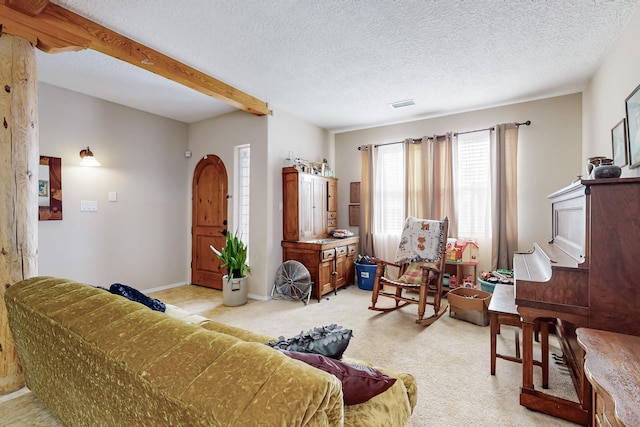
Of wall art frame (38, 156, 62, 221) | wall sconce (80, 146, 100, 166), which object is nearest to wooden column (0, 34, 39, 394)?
wall art frame (38, 156, 62, 221)

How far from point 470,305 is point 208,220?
3699 mm

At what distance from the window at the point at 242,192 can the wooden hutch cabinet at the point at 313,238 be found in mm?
571

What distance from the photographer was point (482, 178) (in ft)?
12.8

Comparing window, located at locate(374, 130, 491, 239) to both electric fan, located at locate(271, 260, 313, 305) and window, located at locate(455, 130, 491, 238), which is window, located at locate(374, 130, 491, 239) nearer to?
window, located at locate(455, 130, 491, 238)

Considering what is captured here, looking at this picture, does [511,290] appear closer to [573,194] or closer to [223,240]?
[573,194]

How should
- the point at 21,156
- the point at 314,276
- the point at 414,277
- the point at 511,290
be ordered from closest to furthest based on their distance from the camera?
the point at 21,156 → the point at 511,290 → the point at 414,277 → the point at 314,276

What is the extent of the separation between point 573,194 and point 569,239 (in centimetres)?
43

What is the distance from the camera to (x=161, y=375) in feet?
2.29

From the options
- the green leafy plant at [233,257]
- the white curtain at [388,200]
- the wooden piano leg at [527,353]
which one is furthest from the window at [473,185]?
the green leafy plant at [233,257]

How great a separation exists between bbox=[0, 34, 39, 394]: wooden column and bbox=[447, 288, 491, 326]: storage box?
3.61m

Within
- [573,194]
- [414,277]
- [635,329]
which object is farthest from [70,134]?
[635,329]

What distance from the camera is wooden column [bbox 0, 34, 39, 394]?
184 cm

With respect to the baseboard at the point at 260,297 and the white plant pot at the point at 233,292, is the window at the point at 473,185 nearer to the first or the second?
the baseboard at the point at 260,297

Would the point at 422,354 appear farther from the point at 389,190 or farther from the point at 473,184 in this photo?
the point at 389,190
